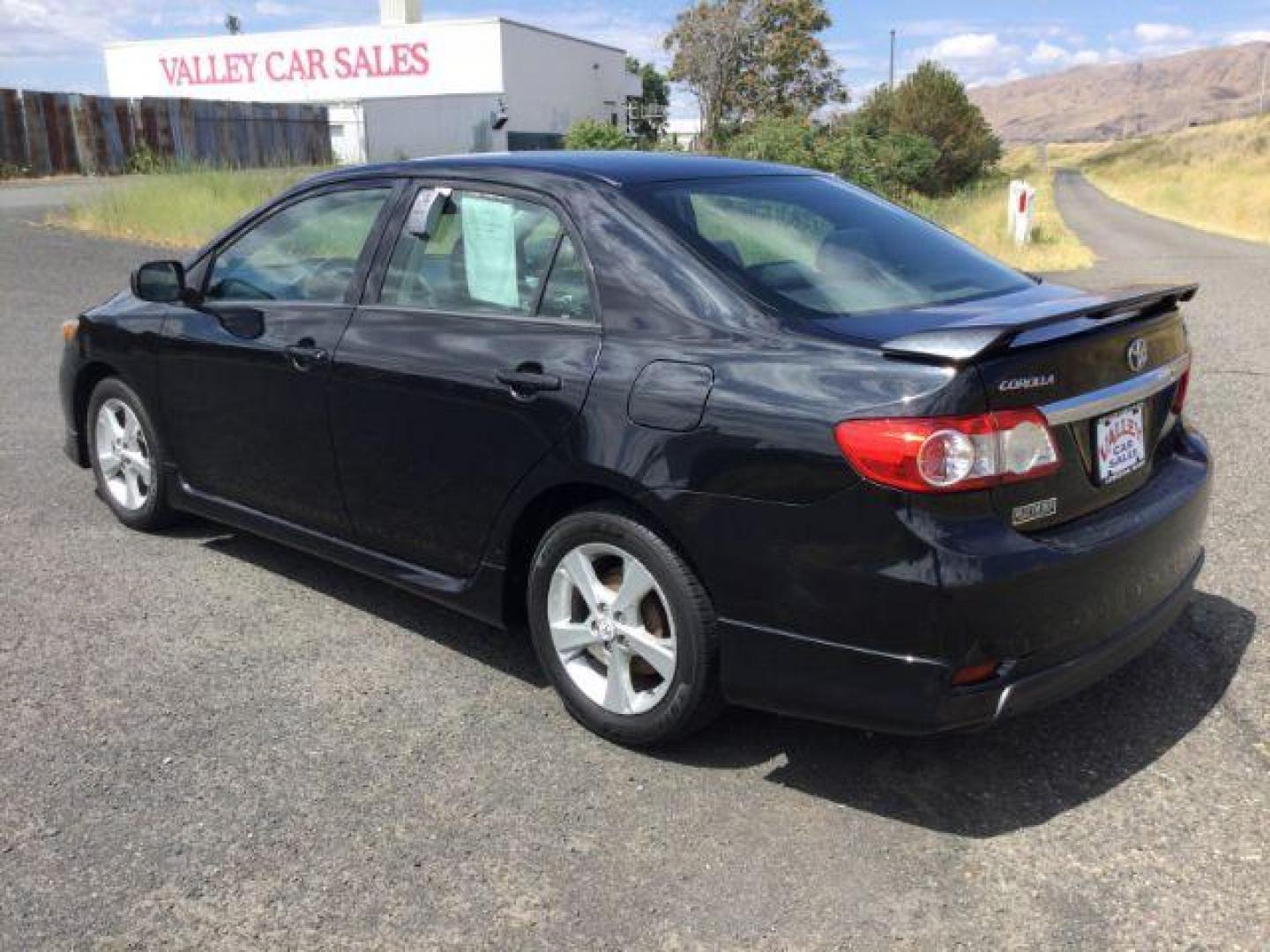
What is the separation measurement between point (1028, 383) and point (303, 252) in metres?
2.86

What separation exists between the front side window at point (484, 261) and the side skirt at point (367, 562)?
0.84 m

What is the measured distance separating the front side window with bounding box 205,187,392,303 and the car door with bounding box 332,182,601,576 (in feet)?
0.79

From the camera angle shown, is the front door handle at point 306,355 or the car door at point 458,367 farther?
the front door handle at point 306,355

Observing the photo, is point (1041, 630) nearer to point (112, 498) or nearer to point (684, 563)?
point (684, 563)

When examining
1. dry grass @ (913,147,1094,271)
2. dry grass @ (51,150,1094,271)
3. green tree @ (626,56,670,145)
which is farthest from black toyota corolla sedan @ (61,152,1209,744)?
green tree @ (626,56,670,145)

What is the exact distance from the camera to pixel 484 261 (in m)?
3.81

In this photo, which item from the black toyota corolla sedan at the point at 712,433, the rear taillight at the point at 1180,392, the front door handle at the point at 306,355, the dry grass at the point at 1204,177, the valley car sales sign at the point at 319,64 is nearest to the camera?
the black toyota corolla sedan at the point at 712,433

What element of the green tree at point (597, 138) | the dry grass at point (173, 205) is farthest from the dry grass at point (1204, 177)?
the dry grass at point (173, 205)

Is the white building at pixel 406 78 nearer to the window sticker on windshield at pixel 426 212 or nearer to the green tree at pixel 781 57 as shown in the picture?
the green tree at pixel 781 57

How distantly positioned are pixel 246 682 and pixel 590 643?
1.23 metres

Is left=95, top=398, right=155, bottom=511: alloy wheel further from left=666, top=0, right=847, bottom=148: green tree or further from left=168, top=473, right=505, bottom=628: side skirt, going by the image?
left=666, top=0, right=847, bottom=148: green tree

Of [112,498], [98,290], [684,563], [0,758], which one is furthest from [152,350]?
[98,290]

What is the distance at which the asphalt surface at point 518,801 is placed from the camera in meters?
2.69

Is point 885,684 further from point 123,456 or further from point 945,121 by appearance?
point 945,121
